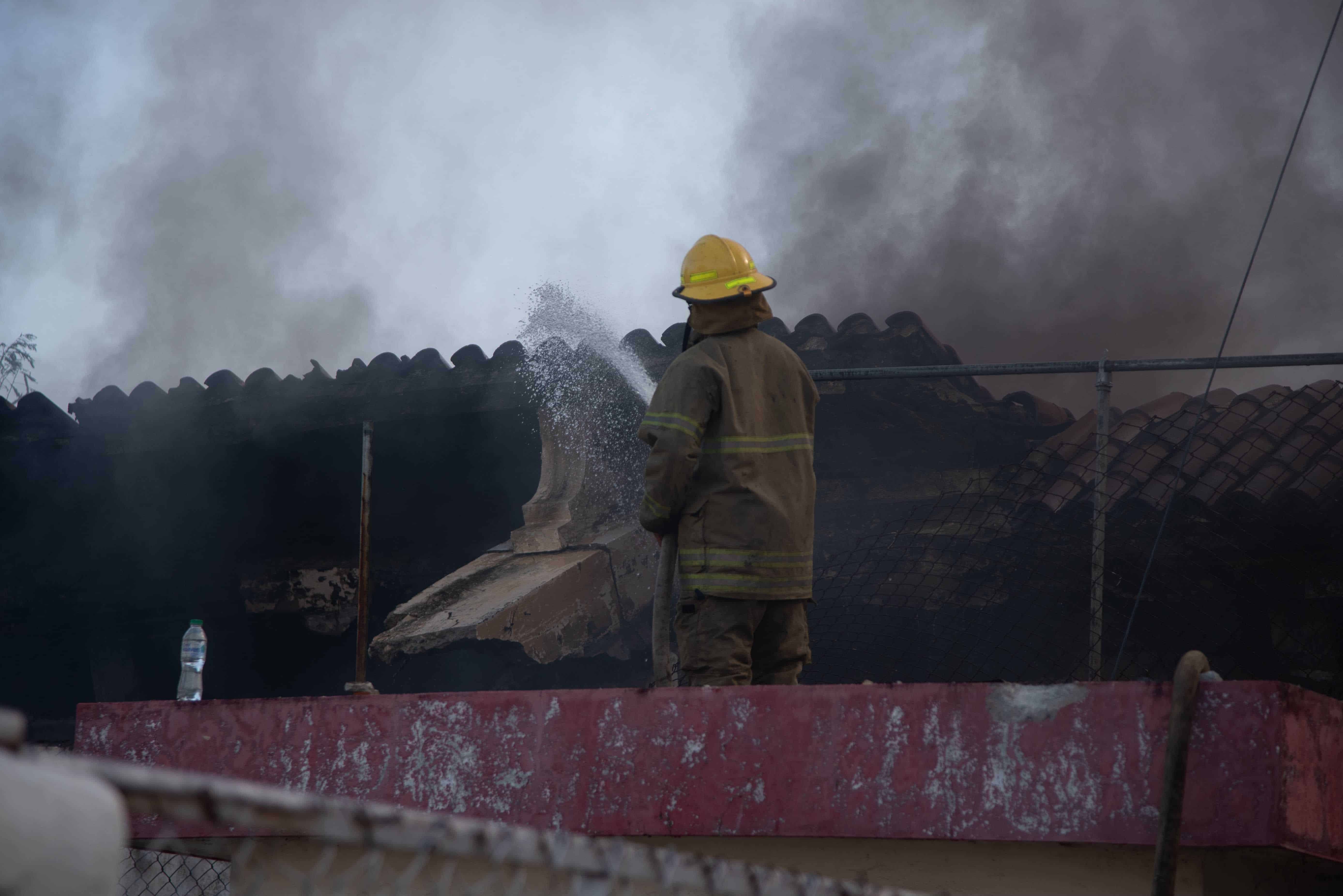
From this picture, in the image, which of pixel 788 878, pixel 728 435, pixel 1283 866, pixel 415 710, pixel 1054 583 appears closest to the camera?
pixel 788 878

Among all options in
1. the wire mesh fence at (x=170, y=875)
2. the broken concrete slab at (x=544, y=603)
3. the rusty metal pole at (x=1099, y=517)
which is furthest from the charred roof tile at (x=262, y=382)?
the rusty metal pole at (x=1099, y=517)

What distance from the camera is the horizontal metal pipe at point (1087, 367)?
3.93m

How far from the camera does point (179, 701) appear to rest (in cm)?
323

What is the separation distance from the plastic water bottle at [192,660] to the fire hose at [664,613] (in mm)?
2041

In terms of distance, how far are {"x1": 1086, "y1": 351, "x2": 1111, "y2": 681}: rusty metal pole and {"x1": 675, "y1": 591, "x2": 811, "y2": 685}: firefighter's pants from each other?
3.34 feet

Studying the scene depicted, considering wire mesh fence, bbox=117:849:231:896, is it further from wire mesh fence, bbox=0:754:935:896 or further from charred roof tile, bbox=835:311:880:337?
charred roof tile, bbox=835:311:880:337

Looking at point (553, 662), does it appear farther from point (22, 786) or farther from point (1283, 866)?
point (22, 786)

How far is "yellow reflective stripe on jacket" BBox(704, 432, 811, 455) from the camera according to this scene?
3457mm

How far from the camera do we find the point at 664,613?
3469 millimetres

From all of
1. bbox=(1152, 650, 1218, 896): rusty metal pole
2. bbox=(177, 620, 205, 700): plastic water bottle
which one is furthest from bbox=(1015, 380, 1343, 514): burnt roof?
bbox=(177, 620, 205, 700): plastic water bottle

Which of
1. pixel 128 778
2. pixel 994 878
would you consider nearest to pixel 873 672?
pixel 994 878

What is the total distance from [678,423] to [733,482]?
0.25 m

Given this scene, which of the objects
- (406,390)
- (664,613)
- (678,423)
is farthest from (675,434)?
(406,390)

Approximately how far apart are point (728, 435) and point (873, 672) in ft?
10.3
